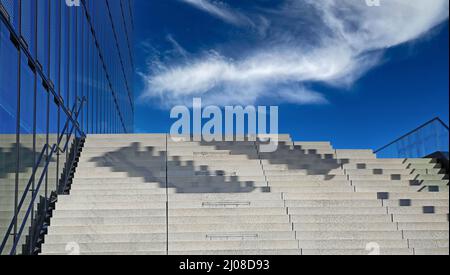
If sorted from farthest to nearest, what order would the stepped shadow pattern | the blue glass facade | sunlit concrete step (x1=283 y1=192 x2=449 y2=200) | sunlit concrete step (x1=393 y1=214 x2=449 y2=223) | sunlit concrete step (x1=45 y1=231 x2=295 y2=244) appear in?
the stepped shadow pattern, sunlit concrete step (x1=283 y1=192 x2=449 y2=200), sunlit concrete step (x1=393 y1=214 x2=449 y2=223), sunlit concrete step (x1=45 y1=231 x2=295 y2=244), the blue glass facade

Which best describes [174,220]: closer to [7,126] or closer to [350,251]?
[350,251]

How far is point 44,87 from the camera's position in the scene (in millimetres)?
8273

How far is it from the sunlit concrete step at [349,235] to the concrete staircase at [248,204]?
0.01 meters

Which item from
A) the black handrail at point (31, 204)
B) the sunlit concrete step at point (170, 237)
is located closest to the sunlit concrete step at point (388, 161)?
the sunlit concrete step at point (170, 237)

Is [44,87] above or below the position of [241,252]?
above

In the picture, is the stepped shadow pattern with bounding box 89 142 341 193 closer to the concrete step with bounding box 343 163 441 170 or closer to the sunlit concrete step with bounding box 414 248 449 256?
the concrete step with bounding box 343 163 441 170

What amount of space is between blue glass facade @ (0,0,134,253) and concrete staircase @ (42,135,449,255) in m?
0.80

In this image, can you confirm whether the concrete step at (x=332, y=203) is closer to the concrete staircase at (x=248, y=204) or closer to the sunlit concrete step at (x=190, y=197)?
the concrete staircase at (x=248, y=204)

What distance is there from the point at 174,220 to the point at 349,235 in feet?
8.18

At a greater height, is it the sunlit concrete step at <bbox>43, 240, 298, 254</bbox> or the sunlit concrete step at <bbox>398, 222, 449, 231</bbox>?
the sunlit concrete step at <bbox>398, 222, 449, 231</bbox>

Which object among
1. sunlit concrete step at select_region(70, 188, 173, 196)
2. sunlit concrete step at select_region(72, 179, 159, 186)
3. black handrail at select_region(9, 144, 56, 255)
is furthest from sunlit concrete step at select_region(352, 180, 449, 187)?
black handrail at select_region(9, 144, 56, 255)

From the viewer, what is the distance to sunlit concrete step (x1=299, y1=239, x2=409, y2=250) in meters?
7.27

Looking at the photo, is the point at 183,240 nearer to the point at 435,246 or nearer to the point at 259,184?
the point at 259,184

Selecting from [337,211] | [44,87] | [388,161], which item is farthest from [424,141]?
[44,87]
